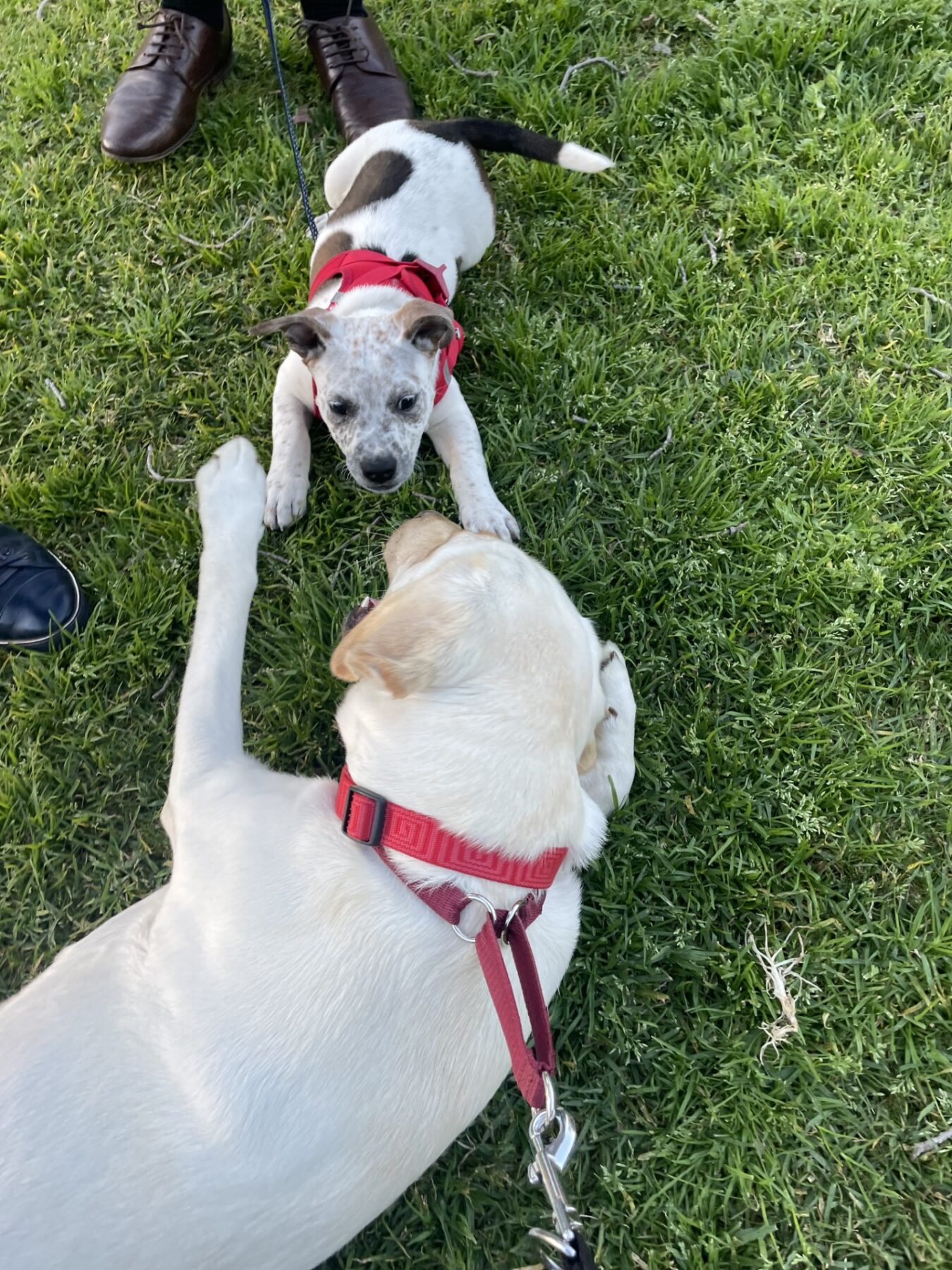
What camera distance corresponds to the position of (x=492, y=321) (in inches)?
142

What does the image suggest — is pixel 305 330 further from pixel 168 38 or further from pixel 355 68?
pixel 168 38

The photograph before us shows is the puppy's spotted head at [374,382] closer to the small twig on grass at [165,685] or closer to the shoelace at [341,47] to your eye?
the small twig on grass at [165,685]

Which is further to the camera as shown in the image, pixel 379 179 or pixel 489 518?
pixel 379 179

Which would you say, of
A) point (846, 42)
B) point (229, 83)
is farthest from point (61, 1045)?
point (846, 42)

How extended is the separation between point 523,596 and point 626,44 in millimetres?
3832

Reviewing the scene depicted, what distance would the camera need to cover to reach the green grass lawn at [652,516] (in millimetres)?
2619

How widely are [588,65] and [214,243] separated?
2.14 m

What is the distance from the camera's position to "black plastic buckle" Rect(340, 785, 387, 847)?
1753mm

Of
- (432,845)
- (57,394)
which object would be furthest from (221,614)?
(57,394)

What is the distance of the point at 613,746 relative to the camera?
8.95ft

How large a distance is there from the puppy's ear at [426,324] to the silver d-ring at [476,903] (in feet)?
A: 7.06

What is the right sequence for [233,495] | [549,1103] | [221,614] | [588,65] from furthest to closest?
1. [588,65]
2. [233,495]
3. [221,614]
4. [549,1103]

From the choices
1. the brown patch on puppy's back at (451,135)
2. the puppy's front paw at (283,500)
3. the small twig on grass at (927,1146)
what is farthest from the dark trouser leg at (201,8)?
the small twig on grass at (927,1146)

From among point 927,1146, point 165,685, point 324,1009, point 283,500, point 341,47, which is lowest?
point 927,1146
